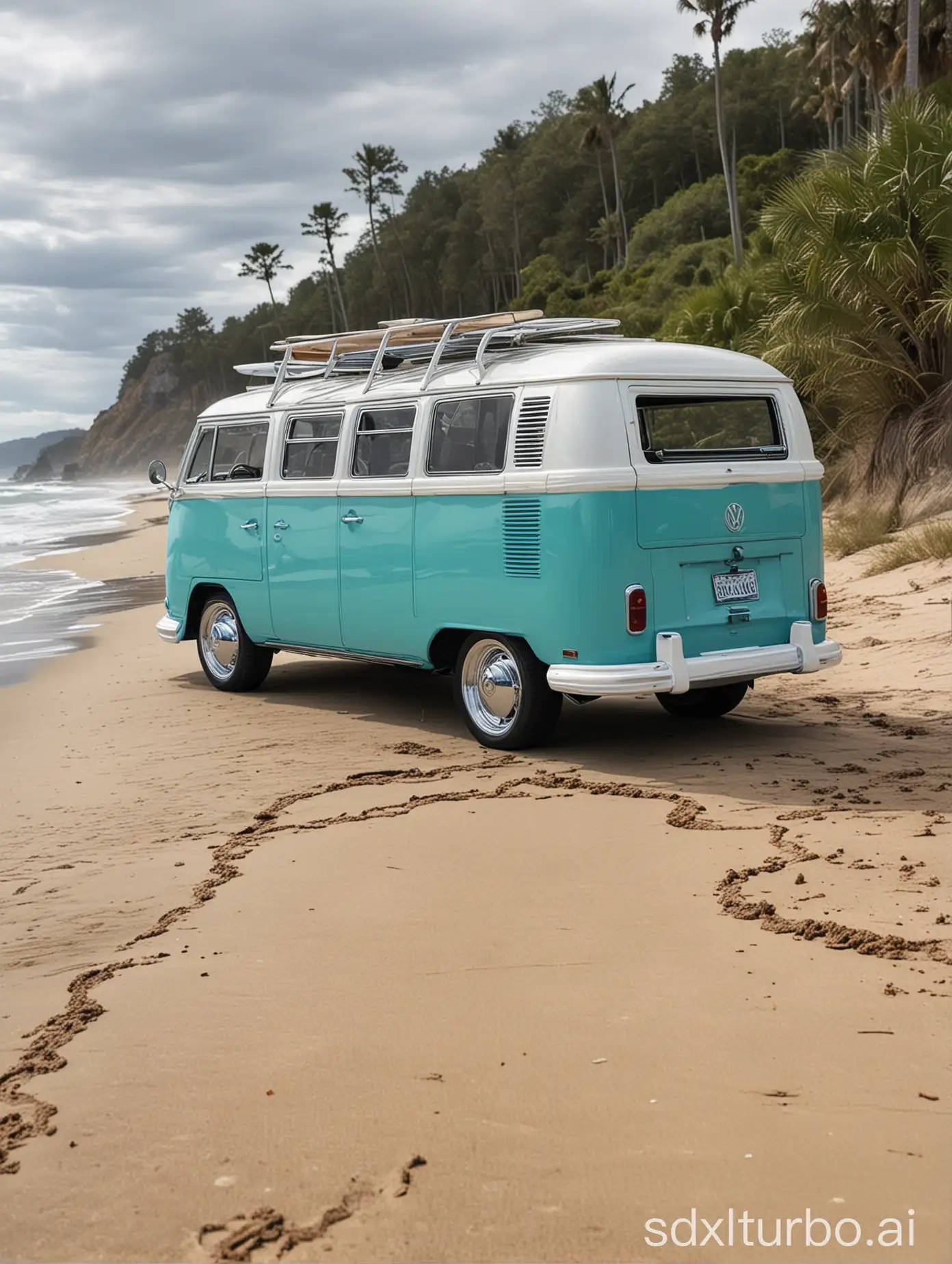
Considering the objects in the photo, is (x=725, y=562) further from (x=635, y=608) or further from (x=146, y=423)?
(x=146, y=423)

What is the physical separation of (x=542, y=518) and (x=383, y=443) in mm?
1815

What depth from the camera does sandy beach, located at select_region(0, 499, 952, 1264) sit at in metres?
3.17

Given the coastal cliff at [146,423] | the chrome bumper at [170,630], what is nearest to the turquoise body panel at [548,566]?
the chrome bumper at [170,630]

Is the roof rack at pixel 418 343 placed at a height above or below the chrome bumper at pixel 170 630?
above

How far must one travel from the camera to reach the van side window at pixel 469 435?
8172mm

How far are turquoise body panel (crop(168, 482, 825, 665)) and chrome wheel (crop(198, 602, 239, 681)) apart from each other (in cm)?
103

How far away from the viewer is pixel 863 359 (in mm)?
16062

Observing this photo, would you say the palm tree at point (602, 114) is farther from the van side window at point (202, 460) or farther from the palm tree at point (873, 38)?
the van side window at point (202, 460)

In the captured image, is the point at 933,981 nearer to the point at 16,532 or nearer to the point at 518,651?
the point at 518,651

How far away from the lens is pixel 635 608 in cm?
762

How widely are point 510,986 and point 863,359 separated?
516 inches

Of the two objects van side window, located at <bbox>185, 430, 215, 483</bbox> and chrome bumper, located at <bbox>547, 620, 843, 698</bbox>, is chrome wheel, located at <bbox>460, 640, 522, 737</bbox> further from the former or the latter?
van side window, located at <bbox>185, 430, 215, 483</bbox>

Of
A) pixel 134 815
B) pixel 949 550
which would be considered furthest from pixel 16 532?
pixel 134 815

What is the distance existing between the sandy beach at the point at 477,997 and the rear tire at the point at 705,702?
54cm
